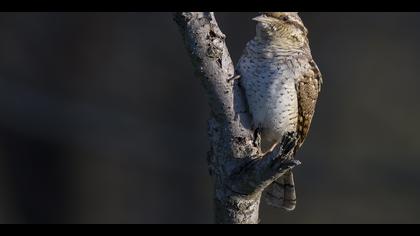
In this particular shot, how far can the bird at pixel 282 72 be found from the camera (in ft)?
11.8

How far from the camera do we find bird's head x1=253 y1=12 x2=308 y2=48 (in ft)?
12.2

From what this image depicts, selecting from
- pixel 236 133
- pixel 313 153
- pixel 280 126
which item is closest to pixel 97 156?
pixel 313 153

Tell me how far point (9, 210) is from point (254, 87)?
14.0 feet

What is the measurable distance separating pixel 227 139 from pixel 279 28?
0.89 meters

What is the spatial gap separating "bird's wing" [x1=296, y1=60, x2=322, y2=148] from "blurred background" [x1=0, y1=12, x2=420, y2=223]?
2.66 metres

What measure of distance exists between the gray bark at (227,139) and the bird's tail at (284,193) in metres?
0.80

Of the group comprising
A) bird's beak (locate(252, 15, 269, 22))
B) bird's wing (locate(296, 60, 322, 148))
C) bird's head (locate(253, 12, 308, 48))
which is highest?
bird's beak (locate(252, 15, 269, 22))

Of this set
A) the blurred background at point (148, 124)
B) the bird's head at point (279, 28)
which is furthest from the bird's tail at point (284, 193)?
the blurred background at point (148, 124)

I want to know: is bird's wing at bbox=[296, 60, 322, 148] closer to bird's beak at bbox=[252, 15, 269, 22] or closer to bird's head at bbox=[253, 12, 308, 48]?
bird's head at bbox=[253, 12, 308, 48]

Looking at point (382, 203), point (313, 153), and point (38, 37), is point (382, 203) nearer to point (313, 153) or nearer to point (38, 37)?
point (313, 153)

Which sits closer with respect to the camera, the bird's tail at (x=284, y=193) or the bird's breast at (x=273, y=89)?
the bird's breast at (x=273, y=89)

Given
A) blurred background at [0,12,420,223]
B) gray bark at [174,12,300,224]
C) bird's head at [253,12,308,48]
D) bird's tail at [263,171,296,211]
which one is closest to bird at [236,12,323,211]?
bird's head at [253,12,308,48]

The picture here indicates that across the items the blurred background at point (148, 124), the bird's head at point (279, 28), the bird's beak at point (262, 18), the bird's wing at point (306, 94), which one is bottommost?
the blurred background at point (148, 124)

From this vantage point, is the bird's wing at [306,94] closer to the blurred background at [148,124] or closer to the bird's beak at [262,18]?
the bird's beak at [262,18]
